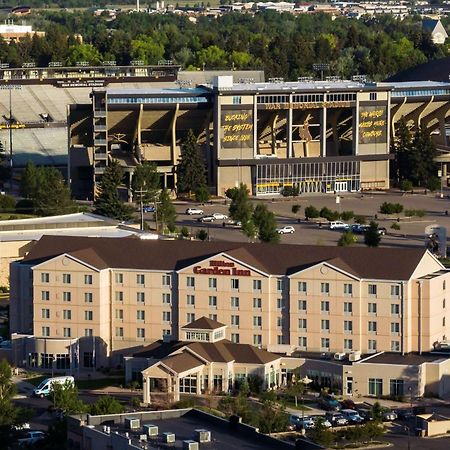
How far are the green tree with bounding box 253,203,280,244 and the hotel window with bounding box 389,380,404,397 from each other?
18438 mm

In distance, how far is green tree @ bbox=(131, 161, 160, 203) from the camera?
8462 cm

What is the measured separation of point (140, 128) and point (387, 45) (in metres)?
59.9

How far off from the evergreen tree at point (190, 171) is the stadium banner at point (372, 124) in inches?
316

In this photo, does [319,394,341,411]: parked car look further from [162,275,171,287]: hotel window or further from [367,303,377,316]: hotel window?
[162,275,171,287]: hotel window

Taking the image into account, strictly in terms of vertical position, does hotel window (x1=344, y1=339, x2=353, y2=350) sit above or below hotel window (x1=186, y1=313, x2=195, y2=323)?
below

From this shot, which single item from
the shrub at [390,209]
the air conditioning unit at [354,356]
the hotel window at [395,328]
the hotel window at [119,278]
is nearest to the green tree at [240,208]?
the shrub at [390,209]

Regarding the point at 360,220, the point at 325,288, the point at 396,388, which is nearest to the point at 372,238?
the point at 360,220

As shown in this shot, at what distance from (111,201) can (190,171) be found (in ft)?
38.2

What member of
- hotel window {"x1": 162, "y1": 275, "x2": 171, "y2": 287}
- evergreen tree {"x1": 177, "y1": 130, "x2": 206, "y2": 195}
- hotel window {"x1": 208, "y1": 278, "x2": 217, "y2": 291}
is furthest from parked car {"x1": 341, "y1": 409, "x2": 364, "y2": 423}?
evergreen tree {"x1": 177, "y1": 130, "x2": 206, "y2": 195}

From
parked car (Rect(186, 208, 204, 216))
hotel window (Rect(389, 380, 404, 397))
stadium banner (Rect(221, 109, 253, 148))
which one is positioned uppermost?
stadium banner (Rect(221, 109, 253, 148))

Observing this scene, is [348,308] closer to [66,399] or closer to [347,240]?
[66,399]

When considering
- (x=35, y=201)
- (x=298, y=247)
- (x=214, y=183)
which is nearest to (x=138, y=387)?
(x=298, y=247)

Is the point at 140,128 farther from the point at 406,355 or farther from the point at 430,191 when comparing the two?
the point at 406,355

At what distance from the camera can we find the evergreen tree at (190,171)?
3644 inches
